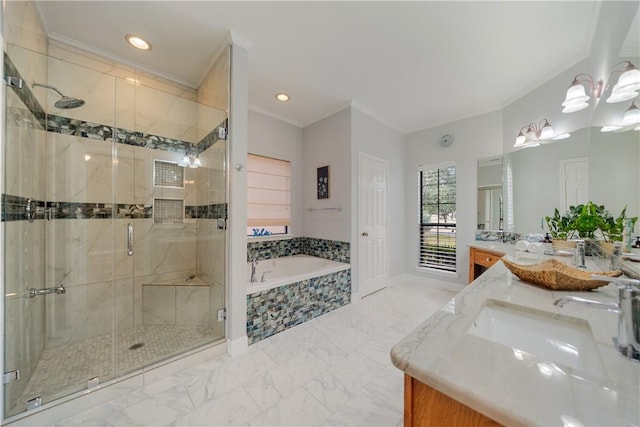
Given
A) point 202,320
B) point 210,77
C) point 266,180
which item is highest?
point 210,77

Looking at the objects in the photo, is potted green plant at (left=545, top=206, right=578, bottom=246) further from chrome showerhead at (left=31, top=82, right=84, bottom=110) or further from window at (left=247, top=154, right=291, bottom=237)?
chrome showerhead at (left=31, top=82, right=84, bottom=110)

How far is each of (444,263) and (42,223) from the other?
15.5 ft

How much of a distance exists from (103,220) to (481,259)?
408cm

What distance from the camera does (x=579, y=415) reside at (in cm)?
43

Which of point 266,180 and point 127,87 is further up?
point 127,87

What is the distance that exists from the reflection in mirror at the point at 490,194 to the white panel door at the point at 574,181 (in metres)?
0.94

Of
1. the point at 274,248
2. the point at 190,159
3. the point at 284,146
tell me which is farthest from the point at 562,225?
the point at 190,159

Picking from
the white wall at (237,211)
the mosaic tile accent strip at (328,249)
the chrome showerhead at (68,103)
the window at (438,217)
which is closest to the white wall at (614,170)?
the window at (438,217)

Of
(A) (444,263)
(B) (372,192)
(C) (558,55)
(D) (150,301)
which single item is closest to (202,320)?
(D) (150,301)

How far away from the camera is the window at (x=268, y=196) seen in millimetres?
3275

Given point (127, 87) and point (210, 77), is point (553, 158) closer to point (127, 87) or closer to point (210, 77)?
point (210, 77)

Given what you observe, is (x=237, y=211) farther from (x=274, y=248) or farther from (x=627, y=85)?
(x=627, y=85)

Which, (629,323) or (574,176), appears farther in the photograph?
(574,176)

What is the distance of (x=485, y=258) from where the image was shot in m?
2.66
